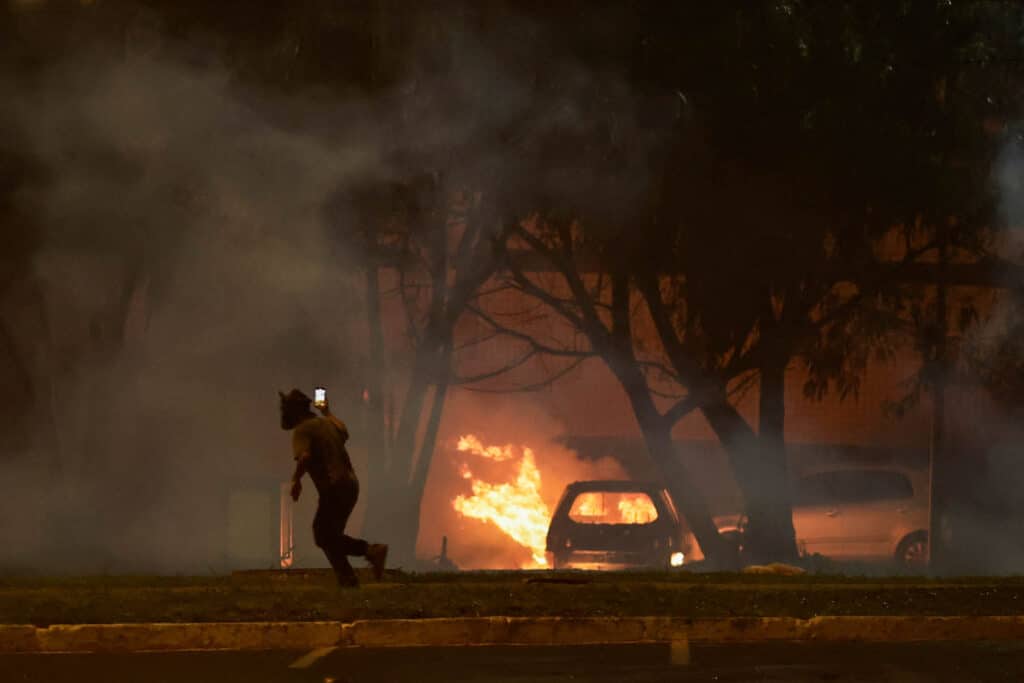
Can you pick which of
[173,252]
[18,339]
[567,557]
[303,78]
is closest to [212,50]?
[303,78]

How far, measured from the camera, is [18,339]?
1917 centimetres

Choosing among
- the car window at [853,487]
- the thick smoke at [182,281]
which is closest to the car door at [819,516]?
the car window at [853,487]

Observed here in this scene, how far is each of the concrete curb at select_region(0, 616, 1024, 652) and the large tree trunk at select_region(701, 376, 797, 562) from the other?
847 centimetres

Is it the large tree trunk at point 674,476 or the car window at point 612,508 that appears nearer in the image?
the car window at point 612,508

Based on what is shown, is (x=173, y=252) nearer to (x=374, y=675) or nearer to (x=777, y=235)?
(x=777, y=235)

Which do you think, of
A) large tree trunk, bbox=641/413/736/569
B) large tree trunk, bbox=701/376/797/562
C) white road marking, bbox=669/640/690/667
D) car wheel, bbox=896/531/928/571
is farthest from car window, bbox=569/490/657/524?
white road marking, bbox=669/640/690/667

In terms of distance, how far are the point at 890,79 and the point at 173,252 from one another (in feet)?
25.4

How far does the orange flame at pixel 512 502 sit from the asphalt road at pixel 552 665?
13327mm

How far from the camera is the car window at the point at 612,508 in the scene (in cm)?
1777

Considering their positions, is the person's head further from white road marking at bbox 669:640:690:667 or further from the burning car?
the burning car

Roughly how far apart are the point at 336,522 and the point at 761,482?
8433mm

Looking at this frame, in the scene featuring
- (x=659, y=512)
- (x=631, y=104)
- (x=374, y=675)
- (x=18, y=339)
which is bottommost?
(x=374, y=675)

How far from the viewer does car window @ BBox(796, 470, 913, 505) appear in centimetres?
2172

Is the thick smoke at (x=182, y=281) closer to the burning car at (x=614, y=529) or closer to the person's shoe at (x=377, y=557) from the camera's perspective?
the burning car at (x=614, y=529)
